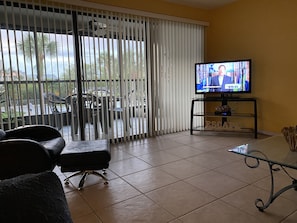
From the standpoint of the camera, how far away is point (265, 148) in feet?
7.20

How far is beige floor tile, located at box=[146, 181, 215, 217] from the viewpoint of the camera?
2.04 meters

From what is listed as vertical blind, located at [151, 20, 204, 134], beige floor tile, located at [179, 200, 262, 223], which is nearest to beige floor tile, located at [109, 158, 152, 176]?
beige floor tile, located at [179, 200, 262, 223]

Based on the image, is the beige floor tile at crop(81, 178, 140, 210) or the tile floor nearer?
the tile floor

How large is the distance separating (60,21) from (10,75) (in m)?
1.07

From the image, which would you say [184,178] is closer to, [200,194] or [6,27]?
[200,194]

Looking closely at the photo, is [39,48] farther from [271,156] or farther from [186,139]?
[271,156]

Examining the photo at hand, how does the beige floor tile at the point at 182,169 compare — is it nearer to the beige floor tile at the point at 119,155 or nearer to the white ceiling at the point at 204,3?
the beige floor tile at the point at 119,155

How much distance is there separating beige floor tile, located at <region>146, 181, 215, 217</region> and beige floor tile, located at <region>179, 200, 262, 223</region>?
70 mm

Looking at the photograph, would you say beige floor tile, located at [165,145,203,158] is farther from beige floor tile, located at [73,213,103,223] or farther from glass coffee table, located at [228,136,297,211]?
beige floor tile, located at [73,213,103,223]

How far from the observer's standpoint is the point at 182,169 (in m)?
2.90

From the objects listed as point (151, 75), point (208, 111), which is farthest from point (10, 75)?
point (208, 111)

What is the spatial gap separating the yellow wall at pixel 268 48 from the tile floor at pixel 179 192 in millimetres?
1526

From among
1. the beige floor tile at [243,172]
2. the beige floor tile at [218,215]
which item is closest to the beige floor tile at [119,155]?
the beige floor tile at [243,172]

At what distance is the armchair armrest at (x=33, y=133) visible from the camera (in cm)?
285
